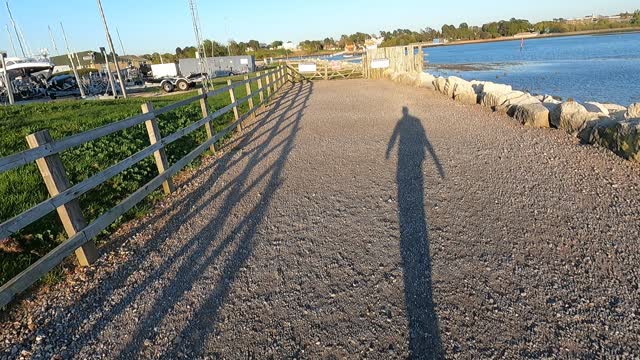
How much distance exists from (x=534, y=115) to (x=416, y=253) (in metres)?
6.76

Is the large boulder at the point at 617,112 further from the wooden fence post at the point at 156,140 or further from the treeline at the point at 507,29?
the treeline at the point at 507,29

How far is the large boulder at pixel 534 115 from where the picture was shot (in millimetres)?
8383

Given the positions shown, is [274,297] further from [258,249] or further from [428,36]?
[428,36]

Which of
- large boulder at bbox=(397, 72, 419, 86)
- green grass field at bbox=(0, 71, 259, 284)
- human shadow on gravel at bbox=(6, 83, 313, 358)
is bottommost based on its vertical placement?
large boulder at bbox=(397, 72, 419, 86)

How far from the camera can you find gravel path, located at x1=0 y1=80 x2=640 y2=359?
2.62 metres

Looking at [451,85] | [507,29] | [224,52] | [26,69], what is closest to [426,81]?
[451,85]

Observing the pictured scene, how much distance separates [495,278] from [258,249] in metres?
2.35

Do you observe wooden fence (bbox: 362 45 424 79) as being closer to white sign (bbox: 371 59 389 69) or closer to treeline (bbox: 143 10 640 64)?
white sign (bbox: 371 59 389 69)

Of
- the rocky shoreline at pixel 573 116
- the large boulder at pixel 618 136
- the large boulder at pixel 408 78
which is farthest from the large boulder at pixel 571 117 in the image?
the large boulder at pixel 408 78

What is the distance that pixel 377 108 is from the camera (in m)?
12.8

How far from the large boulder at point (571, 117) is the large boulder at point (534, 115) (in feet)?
0.46

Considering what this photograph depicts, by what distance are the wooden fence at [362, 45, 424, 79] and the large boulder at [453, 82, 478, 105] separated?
405 inches

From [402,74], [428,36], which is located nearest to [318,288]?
[402,74]

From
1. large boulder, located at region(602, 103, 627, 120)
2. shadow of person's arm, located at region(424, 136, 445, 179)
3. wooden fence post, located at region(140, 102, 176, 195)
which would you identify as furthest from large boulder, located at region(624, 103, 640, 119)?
wooden fence post, located at region(140, 102, 176, 195)
